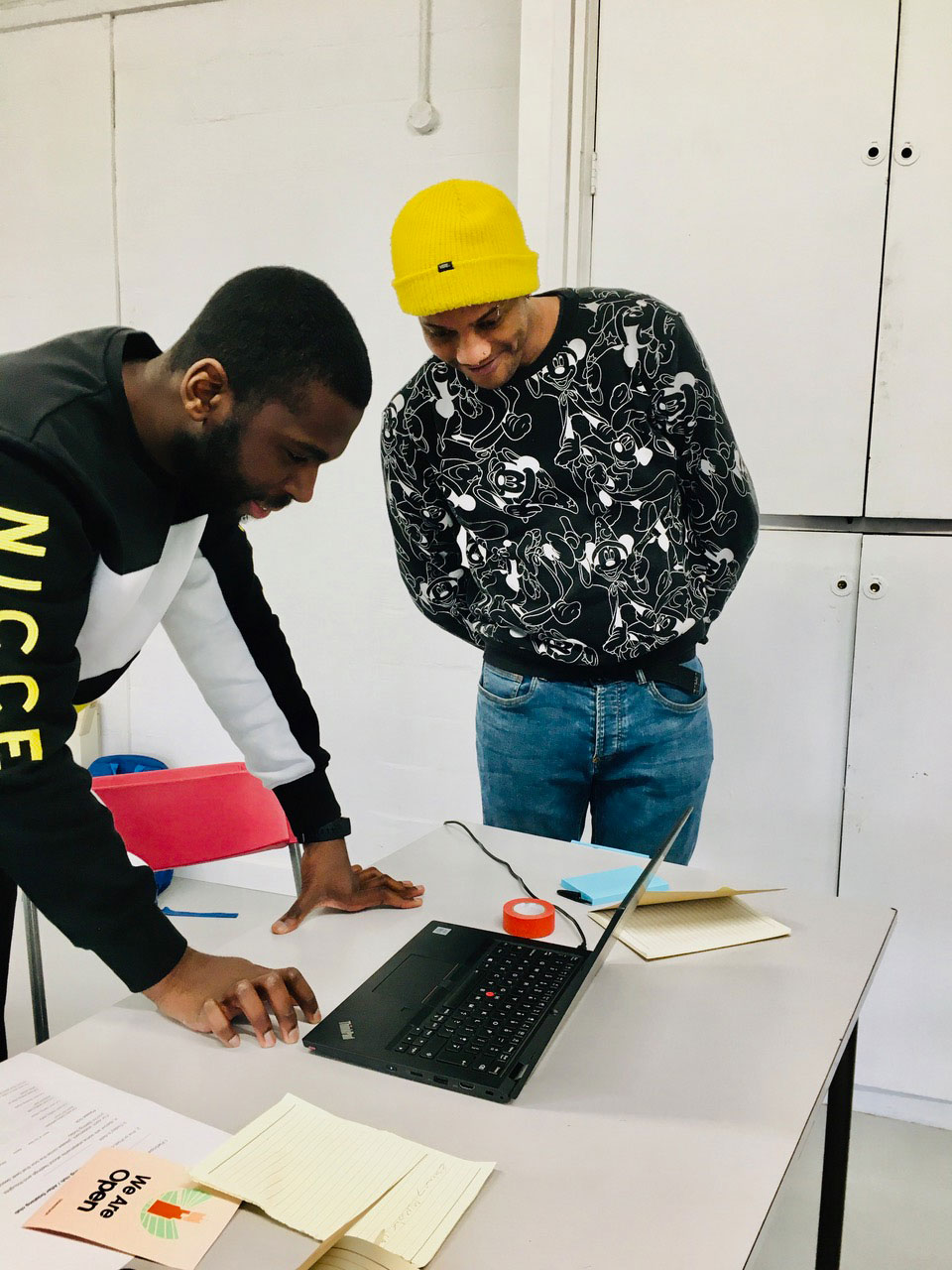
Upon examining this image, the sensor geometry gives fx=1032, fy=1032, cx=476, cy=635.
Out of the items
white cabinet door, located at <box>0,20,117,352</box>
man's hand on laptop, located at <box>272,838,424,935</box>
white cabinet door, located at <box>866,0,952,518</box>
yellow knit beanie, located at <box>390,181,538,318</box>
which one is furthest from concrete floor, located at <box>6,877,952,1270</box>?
white cabinet door, located at <box>0,20,117,352</box>

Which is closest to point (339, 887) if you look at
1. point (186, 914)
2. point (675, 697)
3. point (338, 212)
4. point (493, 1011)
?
point (493, 1011)

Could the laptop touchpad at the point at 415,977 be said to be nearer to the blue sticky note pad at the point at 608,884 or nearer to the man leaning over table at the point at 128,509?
the man leaning over table at the point at 128,509

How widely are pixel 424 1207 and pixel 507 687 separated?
96cm

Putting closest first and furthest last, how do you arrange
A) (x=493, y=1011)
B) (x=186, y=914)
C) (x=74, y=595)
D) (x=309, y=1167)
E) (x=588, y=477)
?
1. (x=309, y=1167)
2. (x=74, y=595)
3. (x=493, y=1011)
4. (x=588, y=477)
5. (x=186, y=914)

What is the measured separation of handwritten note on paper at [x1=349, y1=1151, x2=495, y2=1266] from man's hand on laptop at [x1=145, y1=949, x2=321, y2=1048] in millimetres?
234

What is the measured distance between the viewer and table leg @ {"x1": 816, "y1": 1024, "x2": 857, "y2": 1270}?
4.40 feet

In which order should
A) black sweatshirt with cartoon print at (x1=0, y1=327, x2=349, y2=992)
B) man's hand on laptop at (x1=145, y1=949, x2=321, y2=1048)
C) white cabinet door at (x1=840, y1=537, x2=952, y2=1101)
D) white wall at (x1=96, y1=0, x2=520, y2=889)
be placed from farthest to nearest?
white wall at (x1=96, y1=0, x2=520, y2=889) → white cabinet door at (x1=840, y1=537, x2=952, y2=1101) → man's hand on laptop at (x1=145, y1=949, x2=321, y2=1048) → black sweatshirt with cartoon print at (x1=0, y1=327, x2=349, y2=992)

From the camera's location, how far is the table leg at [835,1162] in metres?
1.34

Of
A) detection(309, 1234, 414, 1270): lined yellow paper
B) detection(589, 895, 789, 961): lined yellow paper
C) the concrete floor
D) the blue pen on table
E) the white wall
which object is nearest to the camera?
detection(309, 1234, 414, 1270): lined yellow paper

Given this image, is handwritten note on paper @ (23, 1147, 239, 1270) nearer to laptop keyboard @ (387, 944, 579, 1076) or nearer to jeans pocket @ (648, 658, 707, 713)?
laptop keyboard @ (387, 944, 579, 1076)

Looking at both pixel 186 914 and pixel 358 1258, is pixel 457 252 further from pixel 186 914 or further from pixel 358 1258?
pixel 186 914

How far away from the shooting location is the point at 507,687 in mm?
1641

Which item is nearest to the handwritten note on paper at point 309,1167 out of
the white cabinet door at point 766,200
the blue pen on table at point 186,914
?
the white cabinet door at point 766,200

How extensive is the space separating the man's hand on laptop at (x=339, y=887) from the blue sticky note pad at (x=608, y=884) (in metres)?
0.21
